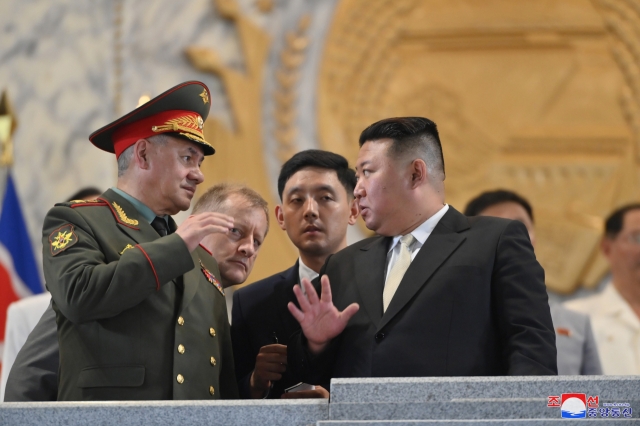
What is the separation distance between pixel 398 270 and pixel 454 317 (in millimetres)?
248

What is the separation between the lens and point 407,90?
214 inches

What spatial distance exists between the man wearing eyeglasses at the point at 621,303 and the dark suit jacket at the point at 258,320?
6.42ft

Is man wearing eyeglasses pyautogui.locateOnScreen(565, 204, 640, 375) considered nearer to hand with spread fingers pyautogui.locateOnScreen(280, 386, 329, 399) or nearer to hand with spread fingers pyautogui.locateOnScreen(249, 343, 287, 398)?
hand with spread fingers pyautogui.locateOnScreen(249, 343, 287, 398)

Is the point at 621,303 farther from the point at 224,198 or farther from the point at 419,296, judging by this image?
the point at 419,296

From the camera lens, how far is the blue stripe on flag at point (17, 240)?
5.21 meters

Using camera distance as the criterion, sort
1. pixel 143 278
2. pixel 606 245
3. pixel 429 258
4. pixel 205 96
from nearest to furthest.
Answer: pixel 143 278 < pixel 429 258 < pixel 205 96 < pixel 606 245

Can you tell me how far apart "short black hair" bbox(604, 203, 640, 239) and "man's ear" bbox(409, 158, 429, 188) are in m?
2.32

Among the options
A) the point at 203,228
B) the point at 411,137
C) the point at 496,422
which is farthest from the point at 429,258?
the point at 496,422

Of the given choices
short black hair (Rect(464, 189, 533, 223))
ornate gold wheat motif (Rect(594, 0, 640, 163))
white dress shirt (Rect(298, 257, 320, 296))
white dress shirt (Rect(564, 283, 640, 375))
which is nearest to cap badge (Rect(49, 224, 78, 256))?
white dress shirt (Rect(298, 257, 320, 296))

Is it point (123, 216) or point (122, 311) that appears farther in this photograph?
point (123, 216)

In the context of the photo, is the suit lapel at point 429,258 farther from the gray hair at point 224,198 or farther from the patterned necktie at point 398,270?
the gray hair at point 224,198

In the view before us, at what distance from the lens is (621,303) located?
4461mm

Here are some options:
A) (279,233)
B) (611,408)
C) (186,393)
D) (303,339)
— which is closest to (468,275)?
(303,339)

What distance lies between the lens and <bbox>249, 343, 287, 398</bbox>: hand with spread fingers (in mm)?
2619
